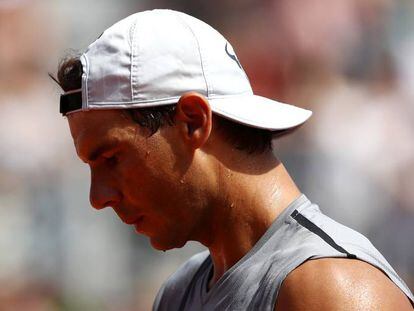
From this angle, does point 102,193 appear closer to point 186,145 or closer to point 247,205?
point 186,145

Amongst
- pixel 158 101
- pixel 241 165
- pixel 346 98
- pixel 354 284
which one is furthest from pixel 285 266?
pixel 346 98

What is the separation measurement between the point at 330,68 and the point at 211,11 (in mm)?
770

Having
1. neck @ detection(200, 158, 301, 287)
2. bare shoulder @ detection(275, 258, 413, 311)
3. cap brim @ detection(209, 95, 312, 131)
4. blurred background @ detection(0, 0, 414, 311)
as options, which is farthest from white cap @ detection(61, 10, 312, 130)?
blurred background @ detection(0, 0, 414, 311)

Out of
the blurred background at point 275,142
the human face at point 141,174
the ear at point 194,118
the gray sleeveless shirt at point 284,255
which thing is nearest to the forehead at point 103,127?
the human face at point 141,174

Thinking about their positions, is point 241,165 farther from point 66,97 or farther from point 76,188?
point 76,188

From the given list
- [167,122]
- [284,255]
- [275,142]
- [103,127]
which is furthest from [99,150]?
[275,142]

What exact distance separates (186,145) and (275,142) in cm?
309

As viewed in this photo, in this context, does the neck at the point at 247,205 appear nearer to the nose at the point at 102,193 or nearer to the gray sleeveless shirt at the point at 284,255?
the gray sleeveless shirt at the point at 284,255

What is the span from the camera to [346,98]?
17.7ft

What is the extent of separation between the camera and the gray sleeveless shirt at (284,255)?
2.00m

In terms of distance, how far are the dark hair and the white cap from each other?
22 millimetres

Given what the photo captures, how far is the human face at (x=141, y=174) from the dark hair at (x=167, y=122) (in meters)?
0.02

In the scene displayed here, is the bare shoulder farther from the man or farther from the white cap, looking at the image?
the white cap

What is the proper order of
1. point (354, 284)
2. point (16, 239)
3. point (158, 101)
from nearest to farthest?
point (354, 284) → point (158, 101) → point (16, 239)
